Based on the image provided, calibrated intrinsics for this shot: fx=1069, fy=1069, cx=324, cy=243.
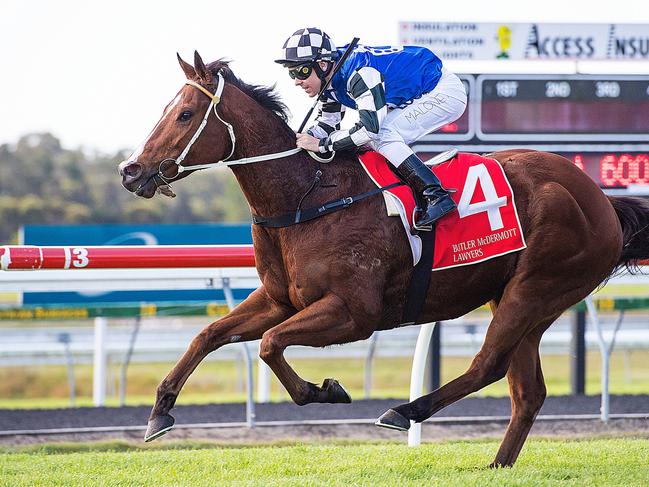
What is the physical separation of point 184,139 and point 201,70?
11.8 inches

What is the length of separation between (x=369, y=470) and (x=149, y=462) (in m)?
0.97

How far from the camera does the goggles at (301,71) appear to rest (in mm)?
4348

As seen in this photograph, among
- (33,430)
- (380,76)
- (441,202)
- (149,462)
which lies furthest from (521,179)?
(33,430)

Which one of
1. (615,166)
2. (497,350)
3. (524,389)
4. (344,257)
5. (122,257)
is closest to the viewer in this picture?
(344,257)

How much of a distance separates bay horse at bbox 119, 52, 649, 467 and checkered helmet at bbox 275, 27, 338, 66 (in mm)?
237

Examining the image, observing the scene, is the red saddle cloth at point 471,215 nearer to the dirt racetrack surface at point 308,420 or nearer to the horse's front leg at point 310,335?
the horse's front leg at point 310,335

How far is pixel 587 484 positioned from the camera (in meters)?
4.02

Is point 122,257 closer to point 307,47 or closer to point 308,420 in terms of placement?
point 307,47

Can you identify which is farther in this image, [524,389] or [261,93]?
[524,389]

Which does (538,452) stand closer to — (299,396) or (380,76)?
(299,396)

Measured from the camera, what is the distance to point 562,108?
26.1 ft

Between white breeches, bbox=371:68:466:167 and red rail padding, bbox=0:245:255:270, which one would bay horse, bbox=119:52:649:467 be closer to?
white breeches, bbox=371:68:466:167

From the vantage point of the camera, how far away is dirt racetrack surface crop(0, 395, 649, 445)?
6.22 meters

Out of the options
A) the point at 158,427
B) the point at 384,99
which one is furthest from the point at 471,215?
the point at 158,427
